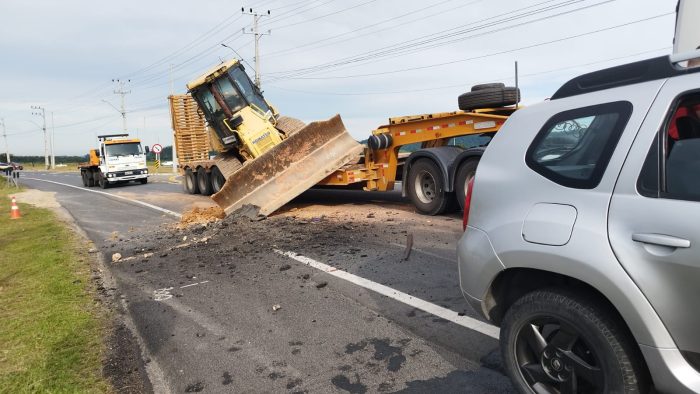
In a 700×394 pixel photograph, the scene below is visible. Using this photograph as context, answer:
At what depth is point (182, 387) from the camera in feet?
11.6

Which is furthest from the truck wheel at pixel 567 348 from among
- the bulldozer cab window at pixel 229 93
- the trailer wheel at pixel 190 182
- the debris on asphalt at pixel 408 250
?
the trailer wheel at pixel 190 182

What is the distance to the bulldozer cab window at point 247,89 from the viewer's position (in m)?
14.9

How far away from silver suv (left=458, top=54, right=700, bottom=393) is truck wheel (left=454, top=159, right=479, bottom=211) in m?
6.17

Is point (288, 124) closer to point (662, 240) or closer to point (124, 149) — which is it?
point (662, 240)

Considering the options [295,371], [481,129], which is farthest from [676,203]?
[481,129]

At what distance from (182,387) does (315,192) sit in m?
11.5

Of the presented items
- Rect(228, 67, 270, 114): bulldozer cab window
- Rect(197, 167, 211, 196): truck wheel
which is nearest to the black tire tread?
Rect(228, 67, 270, 114): bulldozer cab window

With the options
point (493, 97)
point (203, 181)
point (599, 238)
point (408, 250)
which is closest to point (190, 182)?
point (203, 181)

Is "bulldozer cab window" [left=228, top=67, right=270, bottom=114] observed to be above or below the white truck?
above

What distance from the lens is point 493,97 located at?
9.24m

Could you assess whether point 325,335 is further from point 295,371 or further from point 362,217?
point 362,217

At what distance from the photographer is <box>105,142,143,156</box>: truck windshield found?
26266 mm

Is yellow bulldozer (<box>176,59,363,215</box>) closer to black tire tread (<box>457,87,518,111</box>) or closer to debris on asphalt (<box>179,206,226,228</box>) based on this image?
debris on asphalt (<box>179,206,226,228</box>)

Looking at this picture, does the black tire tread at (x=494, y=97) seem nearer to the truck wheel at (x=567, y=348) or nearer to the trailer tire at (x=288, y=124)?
the trailer tire at (x=288, y=124)
